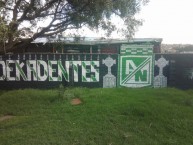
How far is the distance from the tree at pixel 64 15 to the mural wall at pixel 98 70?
204cm

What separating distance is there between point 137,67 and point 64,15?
3.85 meters

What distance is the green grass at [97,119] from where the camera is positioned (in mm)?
5478

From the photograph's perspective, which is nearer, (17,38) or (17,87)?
(17,38)

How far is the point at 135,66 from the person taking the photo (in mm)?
10250

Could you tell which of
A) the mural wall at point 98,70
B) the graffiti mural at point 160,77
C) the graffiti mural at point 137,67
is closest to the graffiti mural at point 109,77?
the mural wall at point 98,70

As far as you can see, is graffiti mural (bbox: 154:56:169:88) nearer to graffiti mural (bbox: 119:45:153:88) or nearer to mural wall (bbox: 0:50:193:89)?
mural wall (bbox: 0:50:193:89)

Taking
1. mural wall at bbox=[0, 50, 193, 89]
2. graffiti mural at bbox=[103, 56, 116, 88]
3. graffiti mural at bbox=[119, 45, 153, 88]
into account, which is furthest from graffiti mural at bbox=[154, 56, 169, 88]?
graffiti mural at bbox=[103, 56, 116, 88]

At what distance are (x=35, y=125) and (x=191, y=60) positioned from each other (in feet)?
22.5

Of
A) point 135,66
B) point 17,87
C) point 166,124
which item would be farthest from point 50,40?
point 166,124

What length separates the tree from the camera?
704cm

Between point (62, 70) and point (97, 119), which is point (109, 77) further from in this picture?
point (97, 119)

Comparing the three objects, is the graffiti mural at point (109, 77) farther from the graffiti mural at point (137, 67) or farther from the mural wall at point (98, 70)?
the graffiti mural at point (137, 67)

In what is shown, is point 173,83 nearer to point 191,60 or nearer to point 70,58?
point 191,60

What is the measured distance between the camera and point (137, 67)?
404 inches
